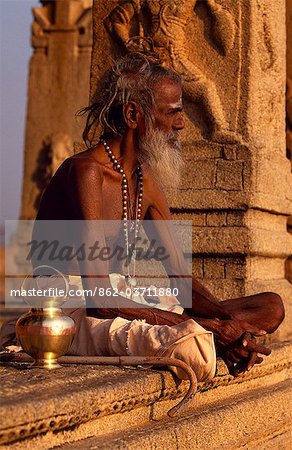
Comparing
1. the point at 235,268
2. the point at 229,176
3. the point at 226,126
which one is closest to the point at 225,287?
the point at 235,268

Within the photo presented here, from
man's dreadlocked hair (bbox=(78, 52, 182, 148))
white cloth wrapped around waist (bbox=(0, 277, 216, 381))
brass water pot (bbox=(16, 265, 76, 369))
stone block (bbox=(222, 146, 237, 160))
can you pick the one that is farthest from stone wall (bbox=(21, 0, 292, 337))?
brass water pot (bbox=(16, 265, 76, 369))

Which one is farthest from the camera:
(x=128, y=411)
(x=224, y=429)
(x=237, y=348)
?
(x=237, y=348)

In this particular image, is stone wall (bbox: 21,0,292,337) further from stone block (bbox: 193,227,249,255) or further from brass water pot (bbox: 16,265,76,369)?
brass water pot (bbox: 16,265,76,369)

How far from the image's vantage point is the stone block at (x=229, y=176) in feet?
18.4

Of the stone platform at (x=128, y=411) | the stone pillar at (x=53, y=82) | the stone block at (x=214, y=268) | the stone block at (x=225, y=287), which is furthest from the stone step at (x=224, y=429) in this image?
the stone pillar at (x=53, y=82)

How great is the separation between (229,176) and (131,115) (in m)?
1.14

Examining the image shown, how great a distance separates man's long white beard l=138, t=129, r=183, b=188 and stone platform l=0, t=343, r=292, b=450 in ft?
3.50

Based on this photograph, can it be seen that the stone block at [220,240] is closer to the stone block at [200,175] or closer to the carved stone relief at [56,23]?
the stone block at [200,175]

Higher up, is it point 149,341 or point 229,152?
point 229,152

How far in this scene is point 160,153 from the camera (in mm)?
4664

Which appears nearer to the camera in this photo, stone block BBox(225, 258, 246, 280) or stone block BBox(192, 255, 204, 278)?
stone block BBox(225, 258, 246, 280)

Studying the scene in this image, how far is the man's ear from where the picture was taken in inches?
184

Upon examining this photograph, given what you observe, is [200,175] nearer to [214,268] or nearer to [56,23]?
[214,268]

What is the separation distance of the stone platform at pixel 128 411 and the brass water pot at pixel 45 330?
72 mm
